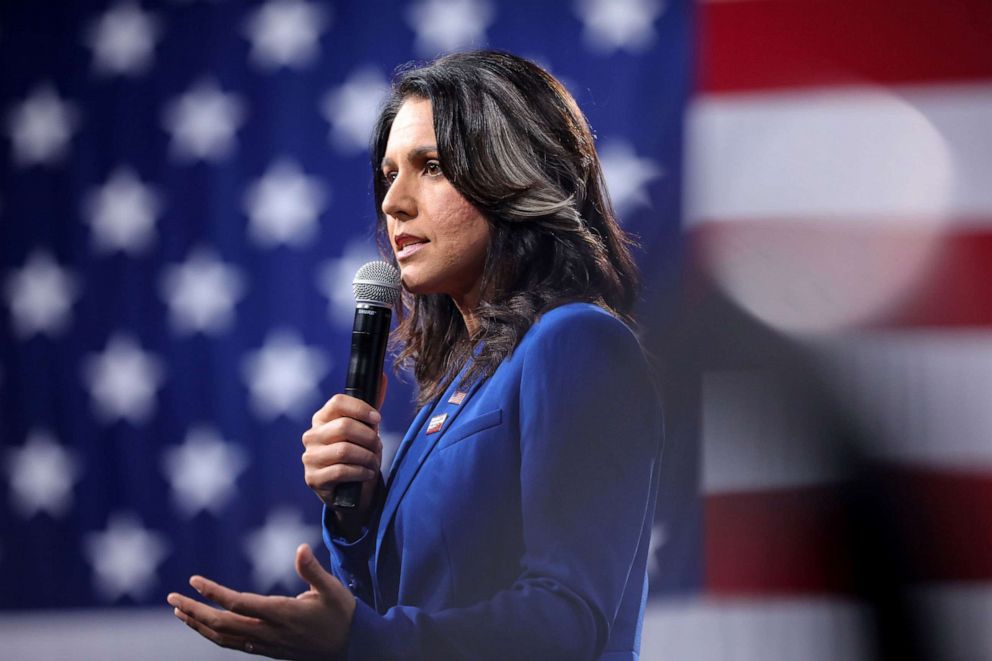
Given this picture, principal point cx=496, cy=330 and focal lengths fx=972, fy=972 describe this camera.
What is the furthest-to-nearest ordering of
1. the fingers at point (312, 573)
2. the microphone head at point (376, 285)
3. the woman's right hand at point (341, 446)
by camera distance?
the microphone head at point (376, 285) < the woman's right hand at point (341, 446) < the fingers at point (312, 573)

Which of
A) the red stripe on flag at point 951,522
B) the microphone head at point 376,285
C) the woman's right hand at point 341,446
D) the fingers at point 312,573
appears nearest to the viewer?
the fingers at point 312,573

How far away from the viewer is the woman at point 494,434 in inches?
39.3

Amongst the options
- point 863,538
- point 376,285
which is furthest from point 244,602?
point 863,538

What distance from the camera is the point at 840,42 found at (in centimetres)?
181

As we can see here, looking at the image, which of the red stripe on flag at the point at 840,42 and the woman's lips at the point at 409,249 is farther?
the red stripe on flag at the point at 840,42

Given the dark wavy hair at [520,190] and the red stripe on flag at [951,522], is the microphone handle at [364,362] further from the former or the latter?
the red stripe on flag at [951,522]

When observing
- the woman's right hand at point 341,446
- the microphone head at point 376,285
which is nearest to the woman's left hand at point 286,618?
the woman's right hand at point 341,446

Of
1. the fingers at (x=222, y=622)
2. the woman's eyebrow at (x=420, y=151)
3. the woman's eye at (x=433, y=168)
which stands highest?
the woman's eyebrow at (x=420, y=151)

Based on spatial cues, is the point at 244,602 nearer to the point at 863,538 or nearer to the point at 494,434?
the point at 494,434

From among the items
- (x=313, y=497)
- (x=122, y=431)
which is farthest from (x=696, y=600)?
(x=122, y=431)

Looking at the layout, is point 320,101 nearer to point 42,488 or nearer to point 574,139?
point 574,139

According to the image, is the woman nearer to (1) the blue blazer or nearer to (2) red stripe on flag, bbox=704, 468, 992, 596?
(1) the blue blazer

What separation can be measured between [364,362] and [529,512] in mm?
290

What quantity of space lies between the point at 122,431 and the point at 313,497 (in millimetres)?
421
